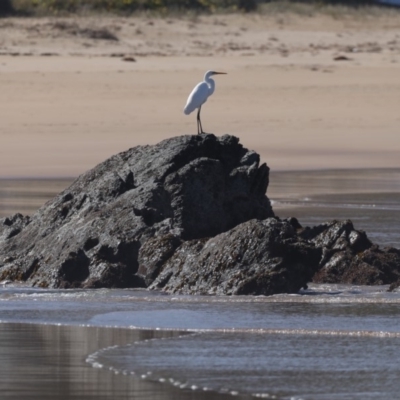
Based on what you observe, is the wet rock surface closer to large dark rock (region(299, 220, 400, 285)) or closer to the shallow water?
large dark rock (region(299, 220, 400, 285))

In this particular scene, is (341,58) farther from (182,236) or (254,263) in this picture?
(254,263)

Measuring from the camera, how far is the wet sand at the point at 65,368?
18.4 ft

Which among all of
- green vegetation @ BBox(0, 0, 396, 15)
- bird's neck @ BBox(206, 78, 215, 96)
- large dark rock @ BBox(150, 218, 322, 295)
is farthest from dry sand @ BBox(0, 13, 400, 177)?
large dark rock @ BBox(150, 218, 322, 295)

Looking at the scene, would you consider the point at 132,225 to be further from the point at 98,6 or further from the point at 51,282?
the point at 98,6

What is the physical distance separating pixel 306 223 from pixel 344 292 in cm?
366

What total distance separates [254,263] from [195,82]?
2195cm

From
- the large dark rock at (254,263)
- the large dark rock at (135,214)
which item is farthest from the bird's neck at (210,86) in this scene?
the large dark rock at (254,263)

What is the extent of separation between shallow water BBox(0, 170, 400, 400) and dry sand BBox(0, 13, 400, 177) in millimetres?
9989

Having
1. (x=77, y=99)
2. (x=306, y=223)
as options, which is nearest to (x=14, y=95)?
(x=77, y=99)

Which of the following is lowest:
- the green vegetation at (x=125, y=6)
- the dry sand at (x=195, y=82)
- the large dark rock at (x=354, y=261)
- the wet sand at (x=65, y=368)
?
the dry sand at (x=195, y=82)

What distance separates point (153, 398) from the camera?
5535mm

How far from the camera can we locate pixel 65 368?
6105 millimetres

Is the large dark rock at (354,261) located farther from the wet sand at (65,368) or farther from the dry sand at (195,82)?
the dry sand at (195,82)

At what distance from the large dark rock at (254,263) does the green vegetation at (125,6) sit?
34452 mm
